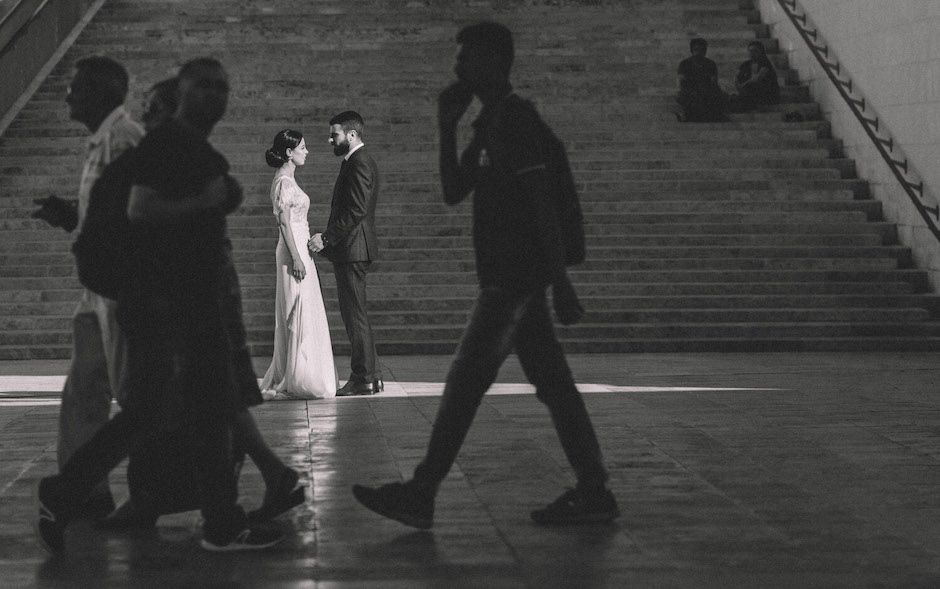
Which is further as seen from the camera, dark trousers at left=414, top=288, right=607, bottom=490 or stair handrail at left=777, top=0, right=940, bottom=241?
stair handrail at left=777, top=0, right=940, bottom=241

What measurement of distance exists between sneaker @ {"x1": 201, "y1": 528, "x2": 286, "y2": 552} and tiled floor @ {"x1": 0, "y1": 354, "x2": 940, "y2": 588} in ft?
0.15

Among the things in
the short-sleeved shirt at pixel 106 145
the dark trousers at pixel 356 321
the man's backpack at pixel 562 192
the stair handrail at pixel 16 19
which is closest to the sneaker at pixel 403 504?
the man's backpack at pixel 562 192

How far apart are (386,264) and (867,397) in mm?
6782

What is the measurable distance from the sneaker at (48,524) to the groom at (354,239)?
5286 mm

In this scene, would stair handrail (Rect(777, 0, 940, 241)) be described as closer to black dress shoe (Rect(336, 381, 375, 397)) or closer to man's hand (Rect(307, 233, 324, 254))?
black dress shoe (Rect(336, 381, 375, 397))

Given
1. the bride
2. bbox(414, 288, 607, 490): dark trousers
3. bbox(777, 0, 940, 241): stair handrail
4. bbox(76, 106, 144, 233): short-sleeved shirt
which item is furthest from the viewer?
bbox(777, 0, 940, 241): stair handrail

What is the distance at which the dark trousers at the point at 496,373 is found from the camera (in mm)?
5602

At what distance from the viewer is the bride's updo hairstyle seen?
10.2m

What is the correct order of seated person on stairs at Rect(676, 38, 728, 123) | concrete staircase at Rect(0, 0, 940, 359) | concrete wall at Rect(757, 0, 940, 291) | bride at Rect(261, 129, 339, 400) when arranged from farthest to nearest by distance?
seated person on stairs at Rect(676, 38, 728, 123), concrete wall at Rect(757, 0, 940, 291), concrete staircase at Rect(0, 0, 940, 359), bride at Rect(261, 129, 339, 400)

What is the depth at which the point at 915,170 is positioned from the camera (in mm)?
16938

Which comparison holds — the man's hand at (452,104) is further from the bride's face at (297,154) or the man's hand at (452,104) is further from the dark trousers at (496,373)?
the bride's face at (297,154)

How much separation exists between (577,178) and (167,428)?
1275 cm

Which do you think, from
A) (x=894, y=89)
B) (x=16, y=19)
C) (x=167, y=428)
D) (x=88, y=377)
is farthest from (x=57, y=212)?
(x=16, y=19)

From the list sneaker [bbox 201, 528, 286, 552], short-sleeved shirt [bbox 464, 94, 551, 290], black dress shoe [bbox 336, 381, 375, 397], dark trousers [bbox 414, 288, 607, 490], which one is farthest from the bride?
sneaker [bbox 201, 528, 286, 552]
